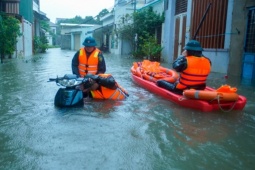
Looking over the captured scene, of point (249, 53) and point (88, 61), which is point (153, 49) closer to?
point (249, 53)

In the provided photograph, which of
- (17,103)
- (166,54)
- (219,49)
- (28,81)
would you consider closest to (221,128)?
(17,103)

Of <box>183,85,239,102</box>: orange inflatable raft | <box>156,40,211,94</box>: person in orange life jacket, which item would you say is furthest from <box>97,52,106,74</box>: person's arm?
<box>183,85,239,102</box>: orange inflatable raft

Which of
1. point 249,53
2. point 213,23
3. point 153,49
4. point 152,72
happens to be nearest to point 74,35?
point 153,49

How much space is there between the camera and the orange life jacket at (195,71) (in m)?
4.98

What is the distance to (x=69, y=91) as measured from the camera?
4.65 meters

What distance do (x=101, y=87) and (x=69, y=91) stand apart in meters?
0.93

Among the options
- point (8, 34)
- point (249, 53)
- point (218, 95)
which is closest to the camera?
point (218, 95)

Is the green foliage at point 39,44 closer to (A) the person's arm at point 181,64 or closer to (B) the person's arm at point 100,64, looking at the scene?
(B) the person's arm at point 100,64

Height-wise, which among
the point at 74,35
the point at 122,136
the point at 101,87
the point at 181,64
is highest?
the point at 74,35

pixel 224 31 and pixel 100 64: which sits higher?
pixel 224 31

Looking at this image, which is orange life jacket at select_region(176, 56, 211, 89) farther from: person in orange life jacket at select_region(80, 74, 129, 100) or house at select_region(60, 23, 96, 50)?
house at select_region(60, 23, 96, 50)

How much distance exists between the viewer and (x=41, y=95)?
5.99 metres

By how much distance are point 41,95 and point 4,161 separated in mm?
3318

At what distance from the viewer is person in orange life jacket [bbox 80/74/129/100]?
16.8 feet
